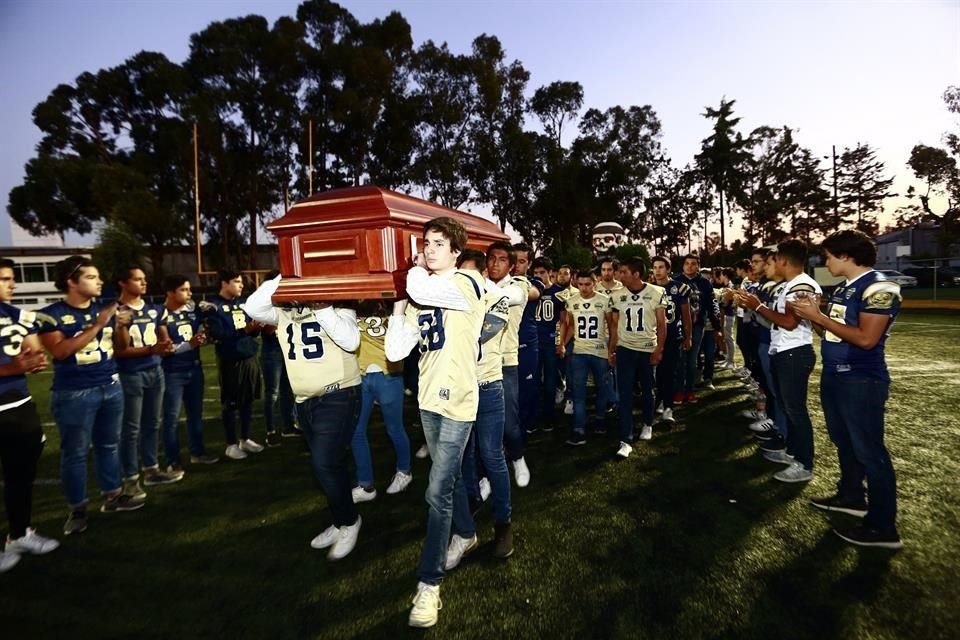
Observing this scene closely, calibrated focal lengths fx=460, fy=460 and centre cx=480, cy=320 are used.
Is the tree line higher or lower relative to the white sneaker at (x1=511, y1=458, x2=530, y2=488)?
higher

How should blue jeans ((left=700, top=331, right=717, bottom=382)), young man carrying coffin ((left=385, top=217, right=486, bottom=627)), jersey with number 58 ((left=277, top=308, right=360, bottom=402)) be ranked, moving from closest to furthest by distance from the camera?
young man carrying coffin ((left=385, top=217, right=486, bottom=627))
jersey with number 58 ((left=277, top=308, right=360, bottom=402))
blue jeans ((left=700, top=331, right=717, bottom=382))

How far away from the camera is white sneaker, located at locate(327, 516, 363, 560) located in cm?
313

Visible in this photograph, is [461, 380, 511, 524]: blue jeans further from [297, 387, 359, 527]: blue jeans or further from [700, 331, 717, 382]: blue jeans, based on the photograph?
[700, 331, 717, 382]: blue jeans

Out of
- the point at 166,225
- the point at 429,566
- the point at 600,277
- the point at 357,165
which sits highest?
the point at 357,165

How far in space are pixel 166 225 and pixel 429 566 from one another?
30.3 m

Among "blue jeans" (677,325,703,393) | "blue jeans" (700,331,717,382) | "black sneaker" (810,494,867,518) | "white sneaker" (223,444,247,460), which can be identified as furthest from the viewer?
"blue jeans" (700,331,717,382)

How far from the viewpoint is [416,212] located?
110 inches

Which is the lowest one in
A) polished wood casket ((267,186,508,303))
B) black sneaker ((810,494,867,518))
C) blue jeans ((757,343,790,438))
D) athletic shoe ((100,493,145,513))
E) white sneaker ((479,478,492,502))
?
black sneaker ((810,494,867,518))

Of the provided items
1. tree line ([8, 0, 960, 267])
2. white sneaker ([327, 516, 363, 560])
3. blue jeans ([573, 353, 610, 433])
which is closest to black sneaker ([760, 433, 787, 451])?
blue jeans ([573, 353, 610, 433])

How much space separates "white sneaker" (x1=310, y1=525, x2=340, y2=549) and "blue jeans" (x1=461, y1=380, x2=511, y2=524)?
3.74ft

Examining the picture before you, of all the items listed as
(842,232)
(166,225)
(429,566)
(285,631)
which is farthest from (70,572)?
(166,225)

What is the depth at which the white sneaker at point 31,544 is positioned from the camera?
3270 mm

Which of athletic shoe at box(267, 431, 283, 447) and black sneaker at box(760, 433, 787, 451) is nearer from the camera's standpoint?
black sneaker at box(760, 433, 787, 451)

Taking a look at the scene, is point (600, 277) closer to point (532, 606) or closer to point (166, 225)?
point (532, 606)
